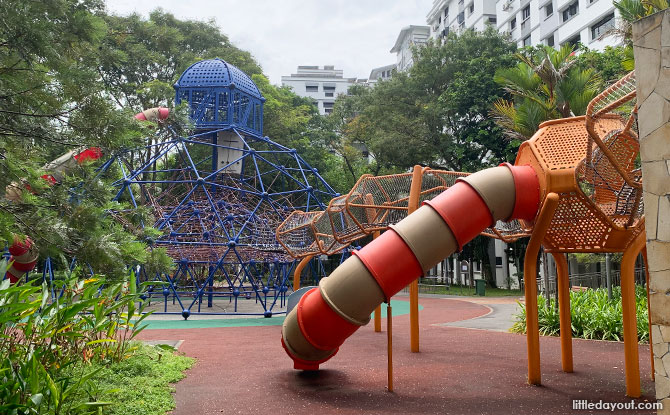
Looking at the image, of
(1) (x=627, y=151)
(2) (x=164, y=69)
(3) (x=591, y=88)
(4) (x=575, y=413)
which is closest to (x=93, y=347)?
(4) (x=575, y=413)

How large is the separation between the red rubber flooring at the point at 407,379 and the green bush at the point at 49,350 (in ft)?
4.53

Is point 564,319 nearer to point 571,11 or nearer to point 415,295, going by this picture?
point 415,295

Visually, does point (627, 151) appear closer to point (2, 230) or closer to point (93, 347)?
point (2, 230)

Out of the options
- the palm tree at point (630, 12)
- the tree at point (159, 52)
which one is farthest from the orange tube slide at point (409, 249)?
A: the tree at point (159, 52)

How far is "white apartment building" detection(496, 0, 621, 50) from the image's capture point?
110ft

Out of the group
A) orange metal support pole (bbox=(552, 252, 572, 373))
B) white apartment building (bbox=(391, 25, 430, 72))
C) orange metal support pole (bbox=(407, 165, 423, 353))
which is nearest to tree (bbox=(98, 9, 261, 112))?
orange metal support pole (bbox=(407, 165, 423, 353))

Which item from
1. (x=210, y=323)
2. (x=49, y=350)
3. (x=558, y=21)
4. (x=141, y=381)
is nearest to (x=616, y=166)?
(x=141, y=381)

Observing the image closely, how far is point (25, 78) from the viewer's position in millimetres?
4941

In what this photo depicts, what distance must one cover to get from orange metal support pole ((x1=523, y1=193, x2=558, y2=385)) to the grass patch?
16.4ft

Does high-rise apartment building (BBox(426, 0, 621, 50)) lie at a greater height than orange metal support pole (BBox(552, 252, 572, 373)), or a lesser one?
greater

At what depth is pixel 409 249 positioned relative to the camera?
689cm

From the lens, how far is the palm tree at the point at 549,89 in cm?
1330

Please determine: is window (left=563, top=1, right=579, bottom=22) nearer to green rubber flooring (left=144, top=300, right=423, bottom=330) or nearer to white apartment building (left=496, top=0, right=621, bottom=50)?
white apartment building (left=496, top=0, right=621, bottom=50)

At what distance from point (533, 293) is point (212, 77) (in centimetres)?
1627
